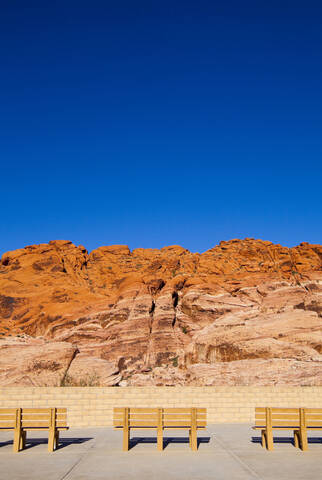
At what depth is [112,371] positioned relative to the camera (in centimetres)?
3972

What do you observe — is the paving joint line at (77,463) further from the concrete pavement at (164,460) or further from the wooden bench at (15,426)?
the wooden bench at (15,426)

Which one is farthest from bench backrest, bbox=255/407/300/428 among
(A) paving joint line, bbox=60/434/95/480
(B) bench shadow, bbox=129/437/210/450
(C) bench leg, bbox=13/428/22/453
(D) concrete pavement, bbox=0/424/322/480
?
(C) bench leg, bbox=13/428/22/453

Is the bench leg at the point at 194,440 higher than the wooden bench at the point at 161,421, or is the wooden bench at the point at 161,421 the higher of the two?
the wooden bench at the point at 161,421

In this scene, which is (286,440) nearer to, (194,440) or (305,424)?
(305,424)

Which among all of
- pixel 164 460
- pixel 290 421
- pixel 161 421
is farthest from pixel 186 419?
pixel 290 421

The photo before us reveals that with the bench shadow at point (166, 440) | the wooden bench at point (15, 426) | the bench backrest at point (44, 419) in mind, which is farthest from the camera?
the bench shadow at point (166, 440)

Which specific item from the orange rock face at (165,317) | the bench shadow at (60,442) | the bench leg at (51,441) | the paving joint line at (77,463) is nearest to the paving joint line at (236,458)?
the paving joint line at (77,463)

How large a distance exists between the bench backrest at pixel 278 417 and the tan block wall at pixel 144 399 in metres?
5.26

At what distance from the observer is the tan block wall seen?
14922 millimetres

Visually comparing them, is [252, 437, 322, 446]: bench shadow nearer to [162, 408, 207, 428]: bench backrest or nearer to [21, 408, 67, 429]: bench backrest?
[162, 408, 207, 428]: bench backrest

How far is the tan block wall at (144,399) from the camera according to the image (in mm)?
14922

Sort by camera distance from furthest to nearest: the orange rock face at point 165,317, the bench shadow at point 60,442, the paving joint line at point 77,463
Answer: the orange rock face at point 165,317 < the bench shadow at point 60,442 < the paving joint line at point 77,463

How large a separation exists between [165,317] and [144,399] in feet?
109

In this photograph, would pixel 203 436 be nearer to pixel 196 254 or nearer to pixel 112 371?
pixel 112 371
